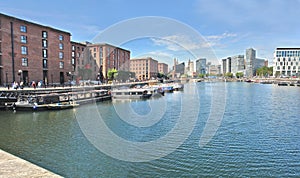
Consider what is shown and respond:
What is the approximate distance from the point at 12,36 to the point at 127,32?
50.0m

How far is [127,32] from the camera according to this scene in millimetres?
12141

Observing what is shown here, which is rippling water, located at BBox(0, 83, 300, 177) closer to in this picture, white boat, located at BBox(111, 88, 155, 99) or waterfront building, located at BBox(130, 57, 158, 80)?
waterfront building, located at BBox(130, 57, 158, 80)

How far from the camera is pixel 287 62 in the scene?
179125 millimetres

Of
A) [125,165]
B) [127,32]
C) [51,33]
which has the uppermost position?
[51,33]

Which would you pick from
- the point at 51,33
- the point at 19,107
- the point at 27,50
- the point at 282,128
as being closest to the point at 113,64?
the point at 51,33

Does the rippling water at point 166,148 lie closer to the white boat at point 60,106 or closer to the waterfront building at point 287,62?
the white boat at point 60,106

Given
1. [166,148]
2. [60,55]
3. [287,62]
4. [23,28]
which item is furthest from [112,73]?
[287,62]

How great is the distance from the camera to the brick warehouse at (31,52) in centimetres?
4969

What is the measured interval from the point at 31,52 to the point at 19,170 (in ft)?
A: 176

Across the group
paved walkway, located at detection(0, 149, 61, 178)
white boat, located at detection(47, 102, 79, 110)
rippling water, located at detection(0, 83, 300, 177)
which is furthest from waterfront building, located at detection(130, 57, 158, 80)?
paved walkway, located at detection(0, 149, 61, 178)

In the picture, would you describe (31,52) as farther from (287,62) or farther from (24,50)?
(287,62)

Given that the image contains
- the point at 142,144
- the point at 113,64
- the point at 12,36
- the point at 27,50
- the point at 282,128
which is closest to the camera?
the point at 142,144

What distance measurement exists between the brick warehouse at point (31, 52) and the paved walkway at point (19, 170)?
44.2 metres

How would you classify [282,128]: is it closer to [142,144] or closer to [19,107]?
[142,144]
